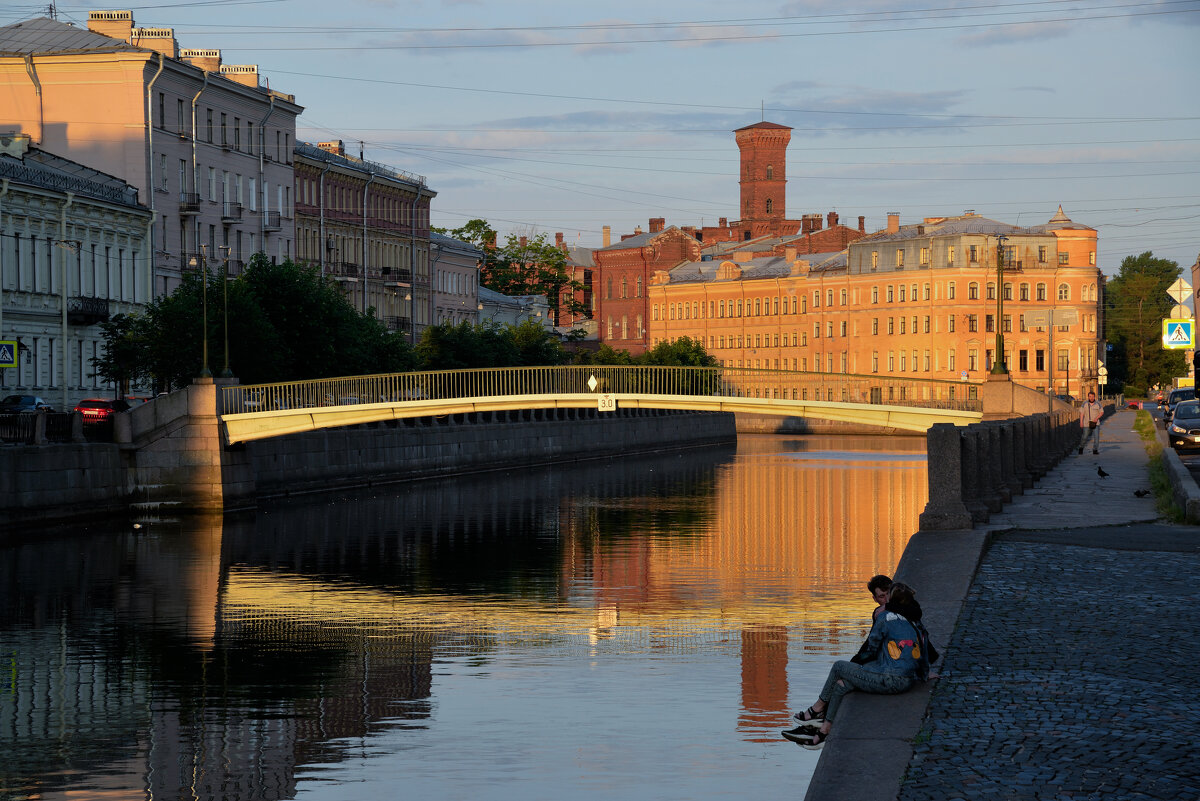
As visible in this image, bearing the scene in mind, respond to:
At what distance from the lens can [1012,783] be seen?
993cm

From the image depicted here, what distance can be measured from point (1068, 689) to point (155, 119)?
56.0 m

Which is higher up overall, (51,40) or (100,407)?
(51,40)

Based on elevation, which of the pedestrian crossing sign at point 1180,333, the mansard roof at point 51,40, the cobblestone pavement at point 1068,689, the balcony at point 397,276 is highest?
the mansard roof at point 51,40

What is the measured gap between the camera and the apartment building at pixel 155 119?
6294cm

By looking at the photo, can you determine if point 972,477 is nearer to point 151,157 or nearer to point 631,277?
point 151,157

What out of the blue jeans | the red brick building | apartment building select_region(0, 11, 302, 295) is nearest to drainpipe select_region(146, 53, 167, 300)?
apartment building select_region(0, 11, 302, 295)

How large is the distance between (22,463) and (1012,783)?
32.2 meters

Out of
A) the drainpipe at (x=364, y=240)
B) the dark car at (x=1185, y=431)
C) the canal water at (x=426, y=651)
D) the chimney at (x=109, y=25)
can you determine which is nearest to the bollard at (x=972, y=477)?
the canal water at (x=426, y=651)

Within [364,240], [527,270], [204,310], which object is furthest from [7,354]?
[527,270]

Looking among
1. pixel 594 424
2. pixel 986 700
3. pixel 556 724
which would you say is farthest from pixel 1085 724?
pixel 594 424

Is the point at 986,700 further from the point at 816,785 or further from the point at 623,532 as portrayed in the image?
the point at 623,532

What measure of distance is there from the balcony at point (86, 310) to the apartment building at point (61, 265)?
1.2 inches

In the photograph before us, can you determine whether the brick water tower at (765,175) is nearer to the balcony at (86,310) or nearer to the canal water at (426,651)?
the balcony at (86,310)

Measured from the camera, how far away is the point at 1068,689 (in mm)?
12508
